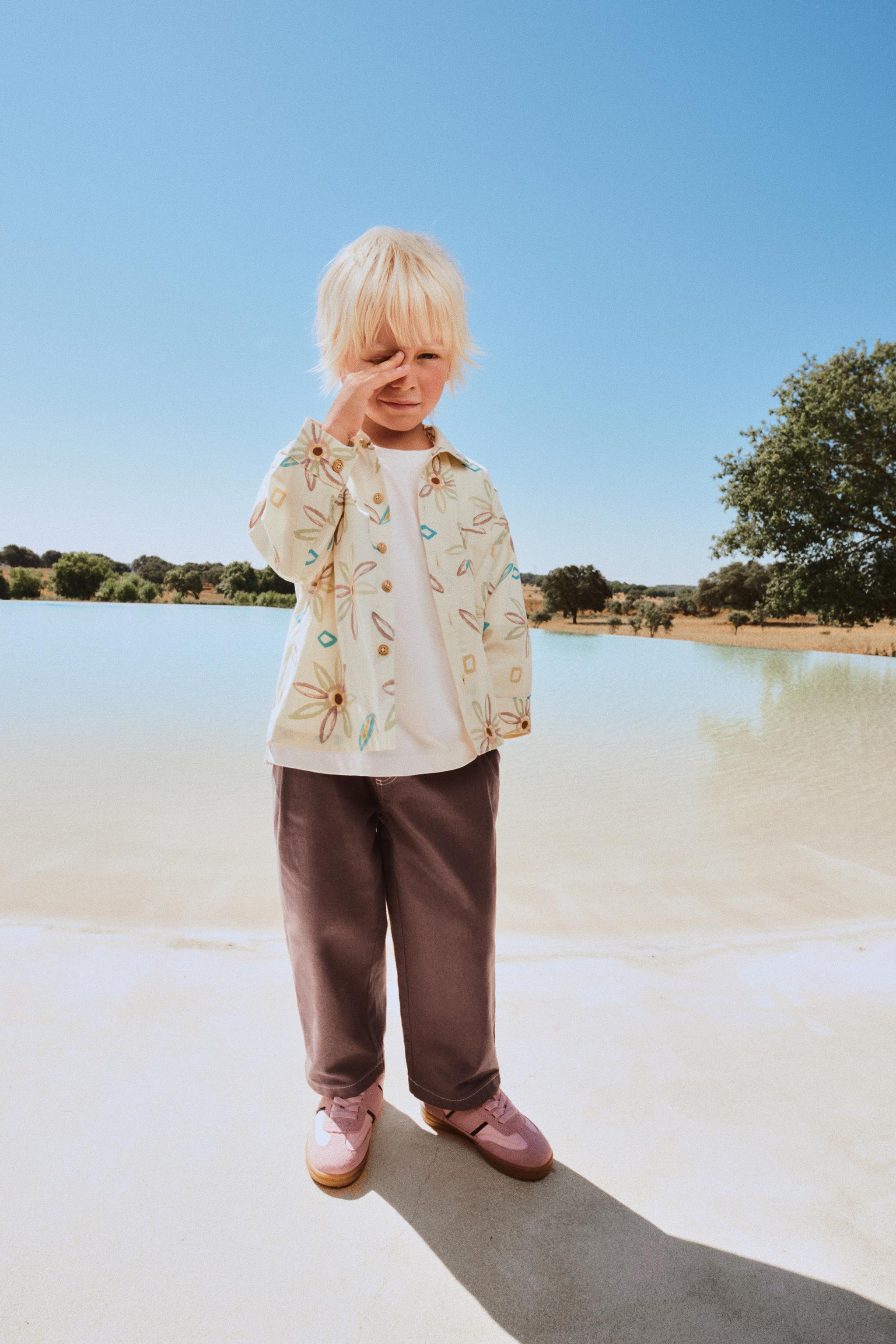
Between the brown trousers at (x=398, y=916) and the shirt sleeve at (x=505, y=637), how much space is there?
4.2 inches

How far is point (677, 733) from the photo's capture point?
714 centimetres

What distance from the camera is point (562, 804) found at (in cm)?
467

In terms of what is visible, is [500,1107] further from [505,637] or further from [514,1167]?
[505,637]

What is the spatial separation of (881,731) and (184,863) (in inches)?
267

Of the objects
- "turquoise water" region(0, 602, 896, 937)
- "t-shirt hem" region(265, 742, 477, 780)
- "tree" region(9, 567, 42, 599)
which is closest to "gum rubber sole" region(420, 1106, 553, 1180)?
"t-shirt hem" region(265, 742, 477, 780)

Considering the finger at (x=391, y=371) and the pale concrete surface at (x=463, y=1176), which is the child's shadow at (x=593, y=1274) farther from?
the finger at (x=391, y=371)

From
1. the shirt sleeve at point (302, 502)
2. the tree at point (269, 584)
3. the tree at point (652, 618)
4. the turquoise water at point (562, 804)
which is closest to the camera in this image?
the shirt sleeve at point (302, 502)

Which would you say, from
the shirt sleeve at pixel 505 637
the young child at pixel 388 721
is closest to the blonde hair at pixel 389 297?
the young child at pixel 388 721

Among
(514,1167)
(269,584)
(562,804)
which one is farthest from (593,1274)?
(269,584)

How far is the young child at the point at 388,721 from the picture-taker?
1246mm

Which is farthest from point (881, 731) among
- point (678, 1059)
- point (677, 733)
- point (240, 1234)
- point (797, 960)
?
point (240, 1234)

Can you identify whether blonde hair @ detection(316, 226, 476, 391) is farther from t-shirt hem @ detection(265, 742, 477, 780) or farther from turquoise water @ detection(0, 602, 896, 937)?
turquoise water @ detection(0, 602, 896, 937)

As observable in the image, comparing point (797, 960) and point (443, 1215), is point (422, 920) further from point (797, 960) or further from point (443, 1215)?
point (797, 960)

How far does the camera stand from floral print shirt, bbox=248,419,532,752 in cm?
122
